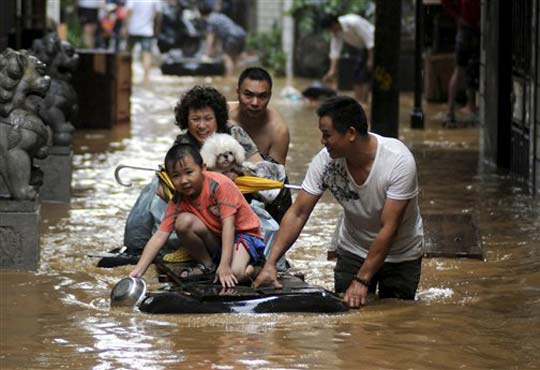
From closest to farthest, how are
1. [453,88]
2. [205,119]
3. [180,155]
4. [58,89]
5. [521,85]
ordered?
[180,155] < [205,119] < [58,89] < [521,85] < [453,88]

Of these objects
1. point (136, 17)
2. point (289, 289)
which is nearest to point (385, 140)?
→ point (289, 289)

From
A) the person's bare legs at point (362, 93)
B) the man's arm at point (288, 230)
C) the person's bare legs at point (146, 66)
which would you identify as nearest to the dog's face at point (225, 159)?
the man's arm at point (288, 230)

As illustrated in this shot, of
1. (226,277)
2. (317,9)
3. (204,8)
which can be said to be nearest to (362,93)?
(317,9)

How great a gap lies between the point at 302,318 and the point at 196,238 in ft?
3.77

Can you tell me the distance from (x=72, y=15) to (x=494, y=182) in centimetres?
2459

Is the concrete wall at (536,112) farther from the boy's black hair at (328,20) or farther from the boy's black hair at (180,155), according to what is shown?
the boy's black hair at (328,20)

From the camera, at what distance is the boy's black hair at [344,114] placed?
8555 mm

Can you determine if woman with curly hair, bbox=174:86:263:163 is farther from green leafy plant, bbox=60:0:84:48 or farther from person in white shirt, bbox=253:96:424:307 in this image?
green leafy plant, bbox=60:0:84:48

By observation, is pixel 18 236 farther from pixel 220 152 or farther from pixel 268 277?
pixel 268 277

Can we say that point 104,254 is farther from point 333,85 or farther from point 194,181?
point 333,85

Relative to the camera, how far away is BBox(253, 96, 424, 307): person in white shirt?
8.57 m

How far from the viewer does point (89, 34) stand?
3541cm

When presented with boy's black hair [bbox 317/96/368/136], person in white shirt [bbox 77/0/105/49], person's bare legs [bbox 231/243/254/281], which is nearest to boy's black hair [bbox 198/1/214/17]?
person in white shirt [bbox 77/0/105/49]

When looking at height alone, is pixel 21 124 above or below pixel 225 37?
below
